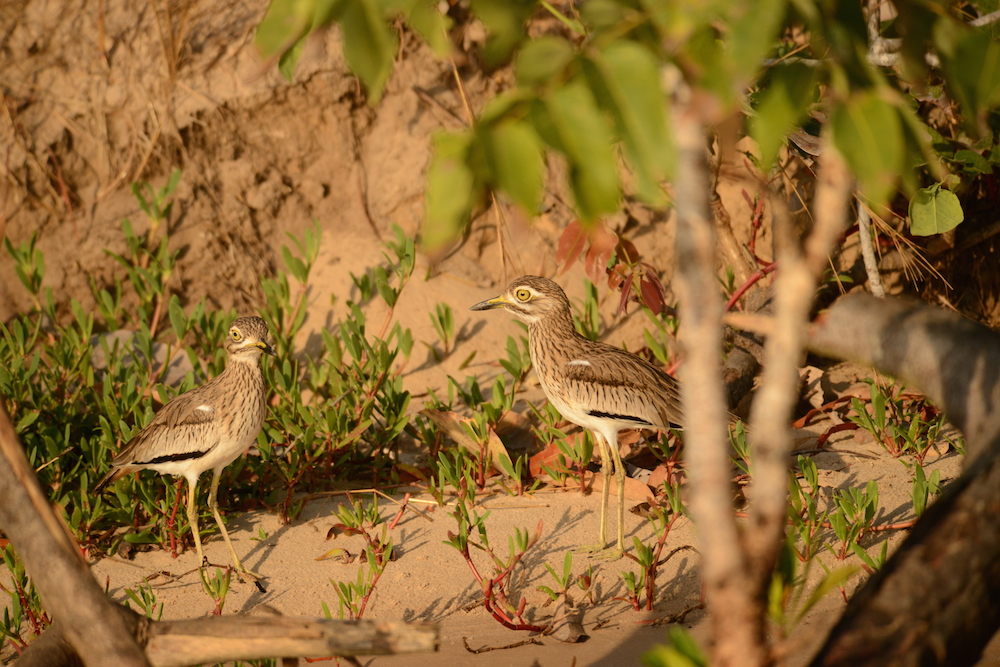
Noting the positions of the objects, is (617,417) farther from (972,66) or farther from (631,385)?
(972,66)

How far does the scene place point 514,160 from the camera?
129 centimetres

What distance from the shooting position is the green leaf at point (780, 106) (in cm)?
138

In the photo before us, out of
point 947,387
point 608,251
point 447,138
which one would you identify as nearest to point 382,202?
point 608,251

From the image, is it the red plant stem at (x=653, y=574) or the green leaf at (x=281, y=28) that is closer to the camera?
the green leaf at (x=281, y=28)

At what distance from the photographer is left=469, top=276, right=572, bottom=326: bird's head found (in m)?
4.78

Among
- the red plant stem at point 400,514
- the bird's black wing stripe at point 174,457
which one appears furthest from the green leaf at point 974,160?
the bird's black wing stripe at point 174,457

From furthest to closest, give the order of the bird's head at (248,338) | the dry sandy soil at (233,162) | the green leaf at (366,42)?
the dry sandy soil at (233,162), the bird's head at (248,338), the green leaf at (366,42)

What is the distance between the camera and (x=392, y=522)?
422 cm

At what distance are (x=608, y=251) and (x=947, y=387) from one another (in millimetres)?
2590

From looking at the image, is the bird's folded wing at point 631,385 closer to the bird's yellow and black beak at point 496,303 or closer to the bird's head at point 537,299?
the bird's head at point 537,299

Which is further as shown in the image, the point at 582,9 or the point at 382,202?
the point at 382,202

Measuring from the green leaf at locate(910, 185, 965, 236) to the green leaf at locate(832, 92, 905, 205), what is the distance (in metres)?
3.21

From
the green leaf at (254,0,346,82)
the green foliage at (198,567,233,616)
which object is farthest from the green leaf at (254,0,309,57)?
the green foliage at (198,567,233,616)

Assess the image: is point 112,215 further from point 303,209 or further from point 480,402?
point 480,402
